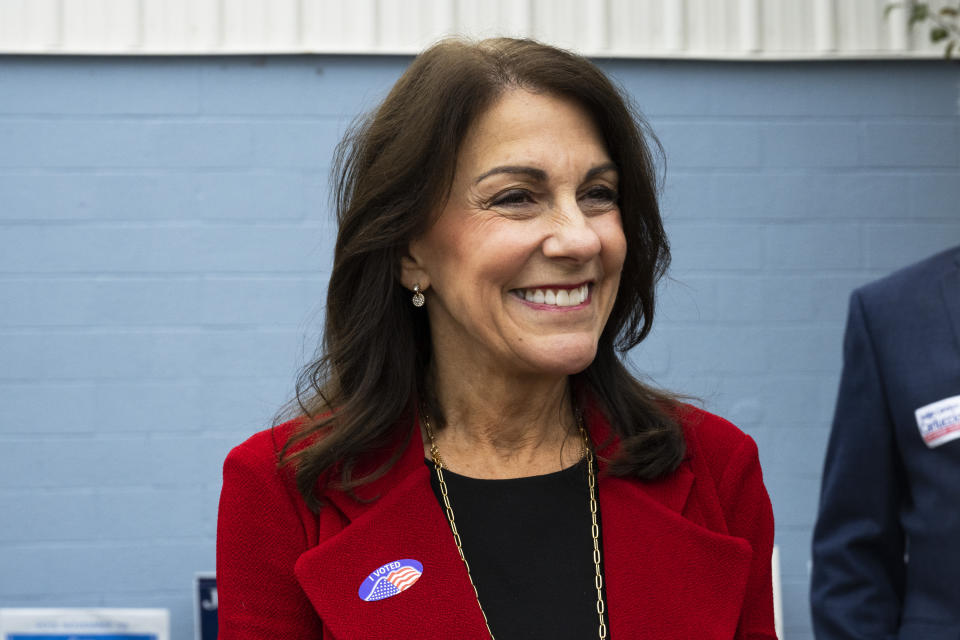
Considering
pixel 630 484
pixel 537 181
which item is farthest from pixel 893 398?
pixel 537 181

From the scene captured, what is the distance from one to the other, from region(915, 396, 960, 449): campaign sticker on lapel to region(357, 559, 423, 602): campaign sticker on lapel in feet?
3.49

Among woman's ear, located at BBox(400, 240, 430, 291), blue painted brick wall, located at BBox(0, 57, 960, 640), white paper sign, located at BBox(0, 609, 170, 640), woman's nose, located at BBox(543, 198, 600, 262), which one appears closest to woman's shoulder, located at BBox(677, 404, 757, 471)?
woman's nose, located at BBox(543, 198, 600, 262)

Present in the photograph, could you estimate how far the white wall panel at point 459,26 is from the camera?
13.2 feet

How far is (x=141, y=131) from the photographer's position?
13.3ft

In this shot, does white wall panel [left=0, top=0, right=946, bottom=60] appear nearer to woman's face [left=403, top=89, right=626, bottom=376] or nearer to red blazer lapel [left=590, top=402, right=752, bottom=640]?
woman's face [left=403, top=89, right=626, bottom=376]

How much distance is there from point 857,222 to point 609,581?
2.76m

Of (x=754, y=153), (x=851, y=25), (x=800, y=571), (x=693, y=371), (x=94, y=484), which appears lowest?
(x=800, y=571)

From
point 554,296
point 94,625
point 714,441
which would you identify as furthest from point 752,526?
point 94,625

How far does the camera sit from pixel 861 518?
2293 mm

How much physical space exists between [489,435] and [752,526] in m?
0.50

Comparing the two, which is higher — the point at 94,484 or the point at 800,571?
the point at 94,484

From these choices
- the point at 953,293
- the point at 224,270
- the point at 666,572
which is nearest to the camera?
the point at 666,572

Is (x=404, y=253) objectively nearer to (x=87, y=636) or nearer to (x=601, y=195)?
(x=601, y=195)

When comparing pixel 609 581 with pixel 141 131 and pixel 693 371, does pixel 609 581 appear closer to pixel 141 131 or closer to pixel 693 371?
pixel 693 371
